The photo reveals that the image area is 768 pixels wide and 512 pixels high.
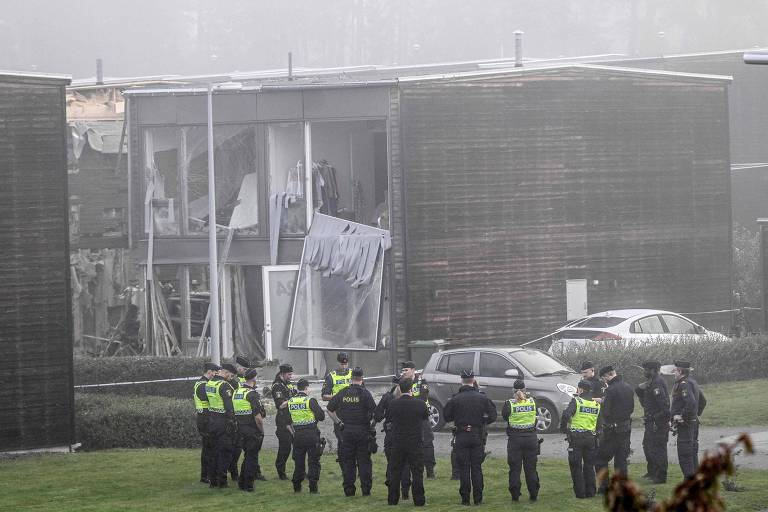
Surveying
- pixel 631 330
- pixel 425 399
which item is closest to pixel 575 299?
pixel 631 330

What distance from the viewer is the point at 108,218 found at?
4138cm

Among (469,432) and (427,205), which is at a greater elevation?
(427,205)

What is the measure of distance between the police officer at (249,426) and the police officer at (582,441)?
410 centimetres

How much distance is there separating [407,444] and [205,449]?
3.44 m

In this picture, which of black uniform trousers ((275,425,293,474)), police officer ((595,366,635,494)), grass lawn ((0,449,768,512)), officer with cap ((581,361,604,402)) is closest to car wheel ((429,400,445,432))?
grass lawn ((0,449,768,512))

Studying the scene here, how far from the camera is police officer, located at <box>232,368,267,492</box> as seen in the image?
16.3 meters

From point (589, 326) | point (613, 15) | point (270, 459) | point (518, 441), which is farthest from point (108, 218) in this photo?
point (613, 15)

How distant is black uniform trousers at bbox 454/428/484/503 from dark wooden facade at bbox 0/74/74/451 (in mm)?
8139

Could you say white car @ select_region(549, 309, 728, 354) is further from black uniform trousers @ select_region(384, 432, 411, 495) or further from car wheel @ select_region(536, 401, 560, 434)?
black uniform trousers @ select_region(384, 432, 411, 495)

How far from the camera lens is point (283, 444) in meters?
17.1

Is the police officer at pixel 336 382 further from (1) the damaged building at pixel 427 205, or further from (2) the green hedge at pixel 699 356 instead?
(1) the damaged building at pixel 427 205

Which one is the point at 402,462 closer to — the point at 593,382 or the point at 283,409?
the point at 283,409

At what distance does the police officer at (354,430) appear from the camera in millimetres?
15688

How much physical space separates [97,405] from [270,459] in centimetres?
415
